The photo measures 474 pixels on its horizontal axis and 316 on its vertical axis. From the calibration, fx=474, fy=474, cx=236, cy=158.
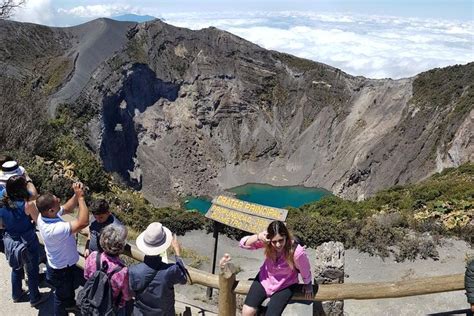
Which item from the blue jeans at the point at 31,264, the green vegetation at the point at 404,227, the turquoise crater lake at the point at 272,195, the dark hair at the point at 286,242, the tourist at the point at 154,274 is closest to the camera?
the dark hair at the point at 286,242

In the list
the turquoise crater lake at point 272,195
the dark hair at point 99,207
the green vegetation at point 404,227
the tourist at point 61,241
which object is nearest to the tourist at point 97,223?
the dark hair at point 99,207

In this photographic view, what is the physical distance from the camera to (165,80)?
72.1 metres

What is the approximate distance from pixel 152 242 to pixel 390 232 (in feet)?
42.1

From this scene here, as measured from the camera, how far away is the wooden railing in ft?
16.8

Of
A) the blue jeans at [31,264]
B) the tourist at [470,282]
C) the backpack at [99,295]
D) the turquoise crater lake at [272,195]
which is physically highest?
the tourist at [470,282]

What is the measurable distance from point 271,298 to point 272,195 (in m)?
60.4

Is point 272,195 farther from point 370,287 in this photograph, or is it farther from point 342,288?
point 342,288

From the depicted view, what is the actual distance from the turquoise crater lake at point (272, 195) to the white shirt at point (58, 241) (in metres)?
51.9

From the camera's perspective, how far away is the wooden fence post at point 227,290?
200 inches

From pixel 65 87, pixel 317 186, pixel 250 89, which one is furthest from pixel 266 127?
pixel 65 87

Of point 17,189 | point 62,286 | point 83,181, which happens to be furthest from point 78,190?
point 83,181

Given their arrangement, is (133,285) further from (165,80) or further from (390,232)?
(165,80)

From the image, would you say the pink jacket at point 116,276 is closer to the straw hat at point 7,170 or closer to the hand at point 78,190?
the hand at point 78,190

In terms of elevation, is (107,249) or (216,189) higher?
(107,249)
